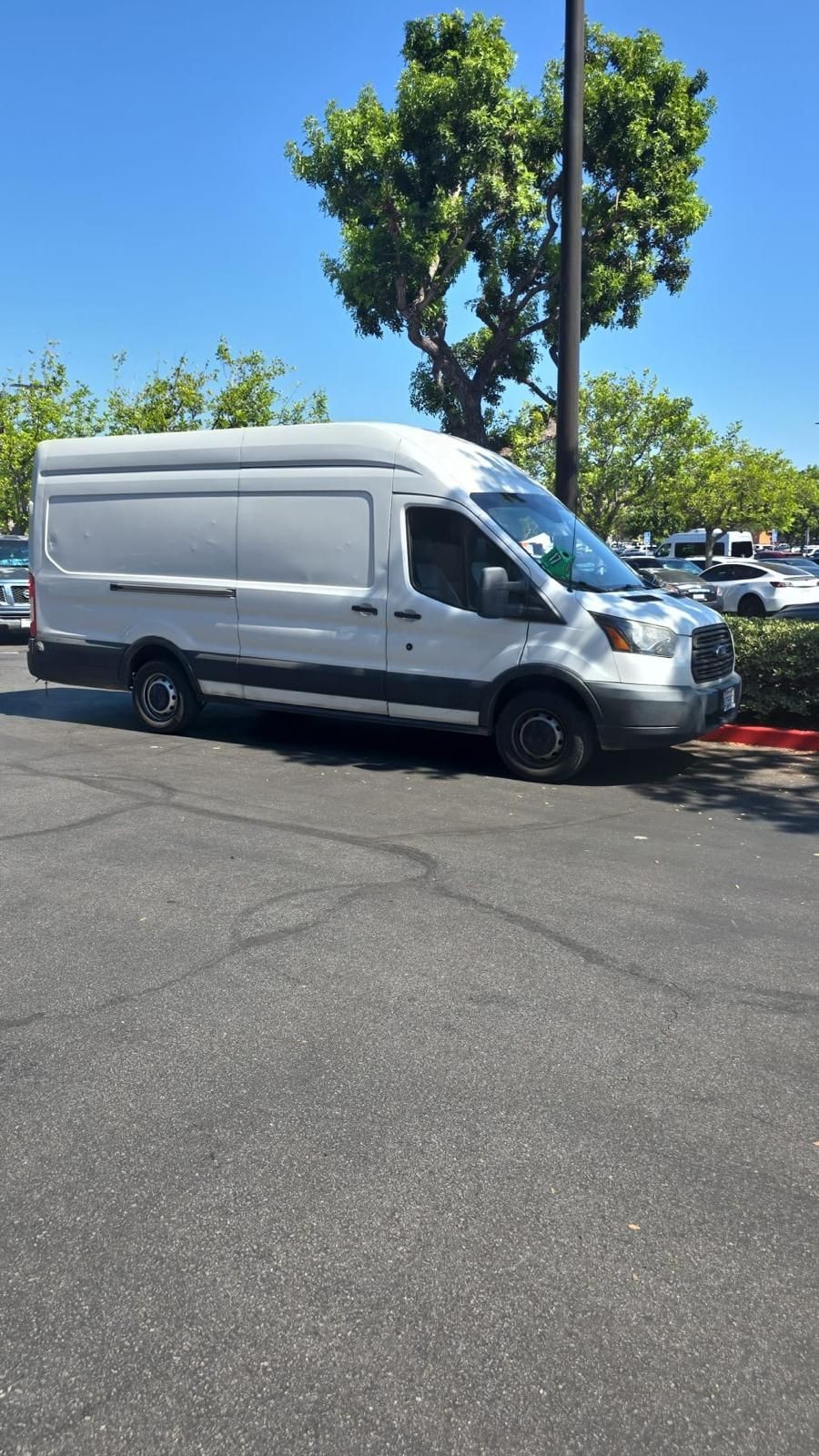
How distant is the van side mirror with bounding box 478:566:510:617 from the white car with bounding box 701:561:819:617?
20156 mm

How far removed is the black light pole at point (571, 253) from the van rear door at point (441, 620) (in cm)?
288

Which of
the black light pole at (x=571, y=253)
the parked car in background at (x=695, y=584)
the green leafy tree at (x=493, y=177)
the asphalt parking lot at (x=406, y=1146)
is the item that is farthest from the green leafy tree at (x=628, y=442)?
the asphalt parking lot at (x=406, y=1146)

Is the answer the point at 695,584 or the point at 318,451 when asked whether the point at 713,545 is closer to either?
the point at 695,584

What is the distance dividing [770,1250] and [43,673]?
9280mm

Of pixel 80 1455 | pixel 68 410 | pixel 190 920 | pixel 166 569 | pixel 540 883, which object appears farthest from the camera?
pixel 68 410

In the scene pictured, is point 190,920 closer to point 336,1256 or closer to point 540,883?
point 540,883

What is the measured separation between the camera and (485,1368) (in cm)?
227

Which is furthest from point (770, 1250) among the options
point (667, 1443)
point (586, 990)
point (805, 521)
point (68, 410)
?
point (805, 521)

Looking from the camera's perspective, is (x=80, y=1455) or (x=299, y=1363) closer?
(x=80, y=1455)

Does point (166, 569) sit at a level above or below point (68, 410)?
below

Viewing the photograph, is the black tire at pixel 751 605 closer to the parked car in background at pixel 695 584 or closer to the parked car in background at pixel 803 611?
the parked car in background at pixel 695 584

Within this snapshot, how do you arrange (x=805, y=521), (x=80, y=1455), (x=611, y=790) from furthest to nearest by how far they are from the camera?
(x=805, y=521)
(x=611, y=790)
(x=80, y=1455)

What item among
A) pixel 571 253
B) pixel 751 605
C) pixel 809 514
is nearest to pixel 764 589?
pixel 751 605

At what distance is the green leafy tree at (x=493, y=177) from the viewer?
18.1m
